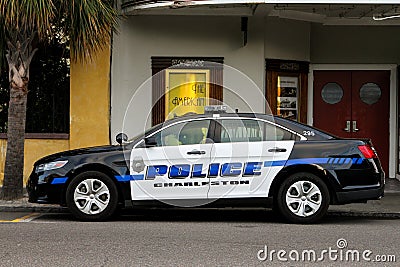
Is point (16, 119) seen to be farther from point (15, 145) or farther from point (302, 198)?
point (302, 198)

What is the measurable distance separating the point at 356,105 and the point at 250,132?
21.3ft

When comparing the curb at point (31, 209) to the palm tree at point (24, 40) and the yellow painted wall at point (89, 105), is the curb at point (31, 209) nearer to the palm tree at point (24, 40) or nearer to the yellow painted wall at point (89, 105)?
the palm tree at point (24, 40)

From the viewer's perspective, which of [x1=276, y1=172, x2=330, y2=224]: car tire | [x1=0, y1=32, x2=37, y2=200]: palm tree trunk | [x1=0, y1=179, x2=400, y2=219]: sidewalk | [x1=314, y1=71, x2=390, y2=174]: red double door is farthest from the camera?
[x1=314, y1=71, x2=390, y2=174]: red double door

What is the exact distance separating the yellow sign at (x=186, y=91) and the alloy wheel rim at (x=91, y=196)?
461 cm

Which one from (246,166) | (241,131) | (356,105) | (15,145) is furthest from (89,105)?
(356,105)

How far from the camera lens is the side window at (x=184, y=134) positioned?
1034 cm

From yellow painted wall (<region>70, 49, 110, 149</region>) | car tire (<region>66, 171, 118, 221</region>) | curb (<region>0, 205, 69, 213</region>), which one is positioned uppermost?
yellow painted wall (<region>70, 49, 110, 149</region>)

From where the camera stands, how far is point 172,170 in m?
10.2

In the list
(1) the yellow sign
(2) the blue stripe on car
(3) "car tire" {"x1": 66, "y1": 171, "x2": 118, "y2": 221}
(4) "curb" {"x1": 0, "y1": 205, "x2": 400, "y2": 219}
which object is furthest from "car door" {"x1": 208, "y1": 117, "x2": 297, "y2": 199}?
(1) the yellow sign

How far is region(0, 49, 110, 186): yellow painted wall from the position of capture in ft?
48.0

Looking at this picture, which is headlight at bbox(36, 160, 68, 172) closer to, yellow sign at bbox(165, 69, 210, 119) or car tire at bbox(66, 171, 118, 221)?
car tire at bbox(66, 171, 118, 221)

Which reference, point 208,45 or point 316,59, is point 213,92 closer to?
point 208,45

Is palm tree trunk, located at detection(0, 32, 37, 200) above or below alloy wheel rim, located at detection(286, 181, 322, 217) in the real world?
above

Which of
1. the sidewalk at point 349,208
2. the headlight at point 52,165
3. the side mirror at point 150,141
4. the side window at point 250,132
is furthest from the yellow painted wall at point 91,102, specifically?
the side window at point 250,132
